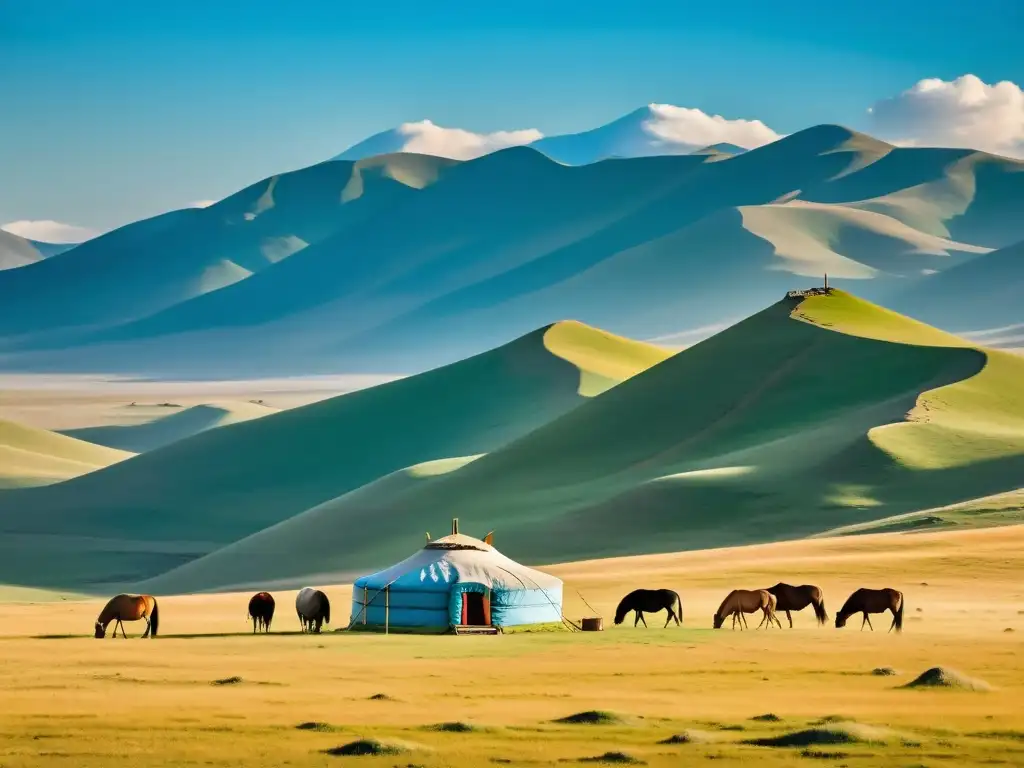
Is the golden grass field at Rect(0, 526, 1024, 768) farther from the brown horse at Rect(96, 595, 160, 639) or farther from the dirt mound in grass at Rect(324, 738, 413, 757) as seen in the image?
the brown horse at Rect(96, 595, 160, 639)

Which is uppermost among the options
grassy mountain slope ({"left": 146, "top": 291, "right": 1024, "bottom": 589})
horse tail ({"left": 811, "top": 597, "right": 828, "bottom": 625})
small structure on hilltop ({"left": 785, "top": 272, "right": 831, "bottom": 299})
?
small structure on hilltop ({"left": 785, "top": 272, "right": 831, "bottom": 299})

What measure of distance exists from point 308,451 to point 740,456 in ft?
179

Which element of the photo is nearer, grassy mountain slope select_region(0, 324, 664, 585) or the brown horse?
the brown horse

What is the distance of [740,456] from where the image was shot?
106250 mm

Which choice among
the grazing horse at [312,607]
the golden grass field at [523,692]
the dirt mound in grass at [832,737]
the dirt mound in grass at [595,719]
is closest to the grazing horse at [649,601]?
the golden grass field at [523,692]

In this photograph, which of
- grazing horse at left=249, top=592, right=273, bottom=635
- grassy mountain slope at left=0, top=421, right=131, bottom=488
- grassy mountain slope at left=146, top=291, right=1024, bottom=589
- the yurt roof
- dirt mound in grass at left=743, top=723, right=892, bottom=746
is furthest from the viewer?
grassy mountain slope at left=0, top=421, right=131, bottom=488

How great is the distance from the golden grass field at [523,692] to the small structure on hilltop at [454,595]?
4.47 ft

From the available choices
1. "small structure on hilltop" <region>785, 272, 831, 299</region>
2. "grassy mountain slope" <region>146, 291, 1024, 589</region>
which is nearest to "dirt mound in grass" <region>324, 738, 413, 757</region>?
"grassy mountain slope" <region>146, 291, 1024, 589</region>

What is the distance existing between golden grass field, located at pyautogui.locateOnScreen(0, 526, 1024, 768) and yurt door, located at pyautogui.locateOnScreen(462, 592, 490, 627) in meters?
1.41

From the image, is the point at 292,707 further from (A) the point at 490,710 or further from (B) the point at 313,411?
(B) the point at 313,411

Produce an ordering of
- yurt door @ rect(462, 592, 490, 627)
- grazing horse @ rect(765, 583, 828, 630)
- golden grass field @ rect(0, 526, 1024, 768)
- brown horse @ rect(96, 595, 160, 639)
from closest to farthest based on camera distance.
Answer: golden grass field @ rect(0, 526, 1024, 768) → brown horse @ rect(96, 595, 160, 639) → grazing horse @ rect(765, 583, 828, 630) → yurt door @ rect(462, 592, 490, 627)

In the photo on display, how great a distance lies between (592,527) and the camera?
301 feet

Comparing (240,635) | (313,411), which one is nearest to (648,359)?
(313,411)

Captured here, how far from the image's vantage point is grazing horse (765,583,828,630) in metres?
42.4
